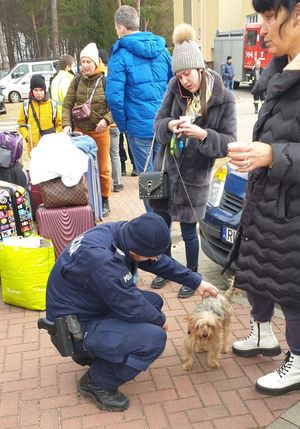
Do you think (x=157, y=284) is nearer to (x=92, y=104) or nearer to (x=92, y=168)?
(x=92, y=168)

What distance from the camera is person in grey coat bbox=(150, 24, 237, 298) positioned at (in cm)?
339

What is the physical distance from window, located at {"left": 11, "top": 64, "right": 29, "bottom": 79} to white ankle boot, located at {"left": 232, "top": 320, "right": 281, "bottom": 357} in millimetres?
23747

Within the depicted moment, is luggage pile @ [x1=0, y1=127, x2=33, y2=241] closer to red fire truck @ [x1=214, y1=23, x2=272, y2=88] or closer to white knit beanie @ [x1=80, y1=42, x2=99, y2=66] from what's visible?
white knit beanie @ [x1=80, y1=42, x2=99, y2=66]

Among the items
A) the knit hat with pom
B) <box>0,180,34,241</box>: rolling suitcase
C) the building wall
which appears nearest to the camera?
the knit hat with pom

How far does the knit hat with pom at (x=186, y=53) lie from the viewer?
335 cm

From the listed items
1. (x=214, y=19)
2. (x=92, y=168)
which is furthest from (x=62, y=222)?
(x=214, y=19)

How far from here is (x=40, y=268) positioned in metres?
3.73

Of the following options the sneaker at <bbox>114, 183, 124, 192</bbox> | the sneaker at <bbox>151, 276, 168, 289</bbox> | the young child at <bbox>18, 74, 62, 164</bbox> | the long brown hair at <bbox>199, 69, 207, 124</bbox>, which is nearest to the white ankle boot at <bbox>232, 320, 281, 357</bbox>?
the sneaker at <bbox>151, 276, 168, 289</bbox>

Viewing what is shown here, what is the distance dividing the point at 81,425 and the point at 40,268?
1452 mm

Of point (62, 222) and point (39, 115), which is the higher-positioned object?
point (39, 115)

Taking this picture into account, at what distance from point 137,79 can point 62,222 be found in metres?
1.67

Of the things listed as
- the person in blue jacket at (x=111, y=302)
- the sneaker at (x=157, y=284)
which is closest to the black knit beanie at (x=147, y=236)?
the person in blue jacket at (x=111, y=302)

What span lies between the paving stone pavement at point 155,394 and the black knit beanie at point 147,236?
900mm

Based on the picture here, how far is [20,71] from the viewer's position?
80.4ft
